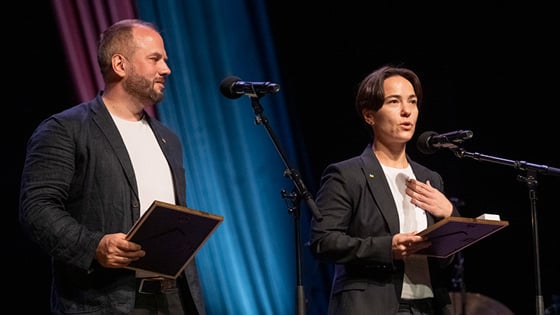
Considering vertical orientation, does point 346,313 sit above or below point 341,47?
below

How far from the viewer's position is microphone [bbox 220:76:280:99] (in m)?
2.99

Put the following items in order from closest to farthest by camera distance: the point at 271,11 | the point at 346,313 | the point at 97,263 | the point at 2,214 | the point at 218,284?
the point at 97,263 → the point at 346,313 → the point at 2,214 → the point at 218,284 → the point at 271,11

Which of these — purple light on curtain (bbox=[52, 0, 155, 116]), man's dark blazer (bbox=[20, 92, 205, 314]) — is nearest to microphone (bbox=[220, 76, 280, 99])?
man's dark blazer (bbox=[20, 92, 205, 314])

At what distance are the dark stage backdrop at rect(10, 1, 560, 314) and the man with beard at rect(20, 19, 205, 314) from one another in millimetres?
2538

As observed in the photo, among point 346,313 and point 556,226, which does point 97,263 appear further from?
point 556,226

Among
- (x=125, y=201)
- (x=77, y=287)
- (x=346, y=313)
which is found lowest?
(x=346, y=313)

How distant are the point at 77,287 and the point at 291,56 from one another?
3.30 metres

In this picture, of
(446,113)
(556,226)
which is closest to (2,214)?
(446,113)

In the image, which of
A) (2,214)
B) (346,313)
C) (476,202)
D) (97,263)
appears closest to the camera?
(97,263)

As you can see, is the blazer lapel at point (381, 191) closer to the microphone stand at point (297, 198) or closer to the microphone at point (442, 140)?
the microphone at point (442, 140)

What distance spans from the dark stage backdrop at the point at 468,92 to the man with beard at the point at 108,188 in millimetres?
2538

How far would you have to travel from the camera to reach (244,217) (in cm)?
521

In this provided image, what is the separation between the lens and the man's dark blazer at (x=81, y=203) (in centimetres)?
262

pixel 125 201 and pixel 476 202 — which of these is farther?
pixel 476 202
